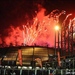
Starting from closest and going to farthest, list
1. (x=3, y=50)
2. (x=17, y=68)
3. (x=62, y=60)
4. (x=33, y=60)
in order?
(x=62, y=60)
(x=17, y=68)
(x=33, y=60)
(x=3, y=50)

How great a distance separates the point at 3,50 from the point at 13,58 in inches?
325

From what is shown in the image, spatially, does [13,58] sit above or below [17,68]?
above

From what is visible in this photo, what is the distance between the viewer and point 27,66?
37.0m

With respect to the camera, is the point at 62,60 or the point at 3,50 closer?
the point at 62,60

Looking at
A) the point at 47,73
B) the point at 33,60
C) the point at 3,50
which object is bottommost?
the point at 47,73

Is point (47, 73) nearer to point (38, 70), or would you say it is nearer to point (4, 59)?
point (38, 70)

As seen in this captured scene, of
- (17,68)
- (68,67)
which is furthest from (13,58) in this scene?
(68,67)

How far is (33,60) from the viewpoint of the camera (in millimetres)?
38625

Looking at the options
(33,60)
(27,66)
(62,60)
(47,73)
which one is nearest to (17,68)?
(27,66)

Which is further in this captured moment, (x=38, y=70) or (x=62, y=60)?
(x=38, y=70)

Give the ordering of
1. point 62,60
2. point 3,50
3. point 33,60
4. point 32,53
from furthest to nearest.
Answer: point 3,50 → point 32,53 → point 33,60 → point 62,60

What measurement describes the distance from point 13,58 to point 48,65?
10946mm

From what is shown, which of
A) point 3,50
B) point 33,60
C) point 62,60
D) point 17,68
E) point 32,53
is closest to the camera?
point 62,60

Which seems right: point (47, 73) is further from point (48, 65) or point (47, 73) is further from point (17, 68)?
point (17, 68)
